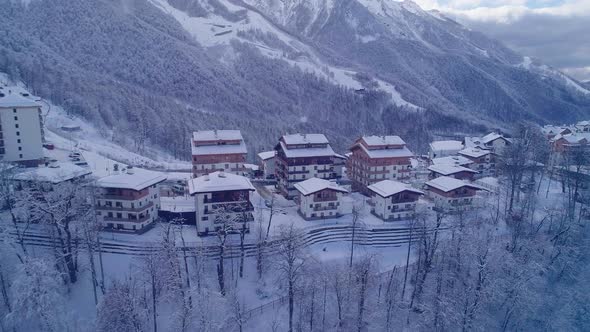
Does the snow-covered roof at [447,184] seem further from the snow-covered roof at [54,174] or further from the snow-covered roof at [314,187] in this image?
the snow-covered roof at [54,174]

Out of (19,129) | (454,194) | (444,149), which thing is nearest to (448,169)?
(454,194)

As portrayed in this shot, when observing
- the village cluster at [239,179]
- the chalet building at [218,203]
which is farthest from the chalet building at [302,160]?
the chalet building at [218,203]

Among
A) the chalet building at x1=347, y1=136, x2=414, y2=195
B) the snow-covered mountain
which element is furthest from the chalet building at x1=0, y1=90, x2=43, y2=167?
the chalet building at x1=347, y1=136, x2=414, y2=195

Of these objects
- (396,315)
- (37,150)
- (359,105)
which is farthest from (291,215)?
(359,105)

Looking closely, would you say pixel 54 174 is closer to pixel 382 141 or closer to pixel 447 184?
pixel 382 141

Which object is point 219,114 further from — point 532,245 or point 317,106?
point 532,245
